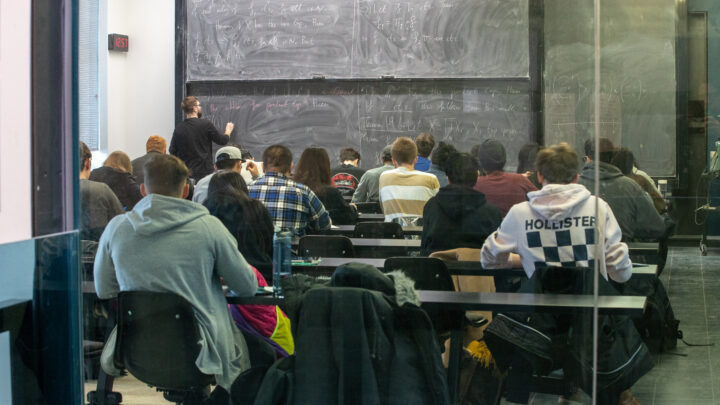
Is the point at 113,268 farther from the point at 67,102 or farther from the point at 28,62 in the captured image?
the point at 28,62

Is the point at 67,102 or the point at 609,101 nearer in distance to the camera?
the point at 67,102

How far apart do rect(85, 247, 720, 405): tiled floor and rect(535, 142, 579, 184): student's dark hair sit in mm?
556

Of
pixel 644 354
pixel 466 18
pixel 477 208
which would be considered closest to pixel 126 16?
pixel 466 18

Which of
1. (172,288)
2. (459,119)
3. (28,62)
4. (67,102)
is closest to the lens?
(28,62)

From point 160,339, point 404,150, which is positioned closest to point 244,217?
point 160,339

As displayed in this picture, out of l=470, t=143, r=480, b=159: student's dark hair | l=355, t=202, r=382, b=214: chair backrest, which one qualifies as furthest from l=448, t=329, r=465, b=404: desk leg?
l=470, t=143, r=480, b=159: student's dark hair

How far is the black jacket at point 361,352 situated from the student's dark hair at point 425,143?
1.78 feet

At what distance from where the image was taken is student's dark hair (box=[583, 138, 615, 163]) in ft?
9.27

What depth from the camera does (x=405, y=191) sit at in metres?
2.93

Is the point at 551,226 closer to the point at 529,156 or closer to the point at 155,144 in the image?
the point at 529,156

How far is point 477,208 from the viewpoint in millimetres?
2807

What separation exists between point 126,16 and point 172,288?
116 cm

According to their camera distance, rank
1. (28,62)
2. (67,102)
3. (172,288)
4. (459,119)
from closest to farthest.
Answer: (28,62)
(67,102)
(172,288)
(459,119)

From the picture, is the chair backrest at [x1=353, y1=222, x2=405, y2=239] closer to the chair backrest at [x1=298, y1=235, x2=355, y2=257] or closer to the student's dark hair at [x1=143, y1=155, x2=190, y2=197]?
the chair backrest at [x1=298, y1=235, x2=355, y2=257]
